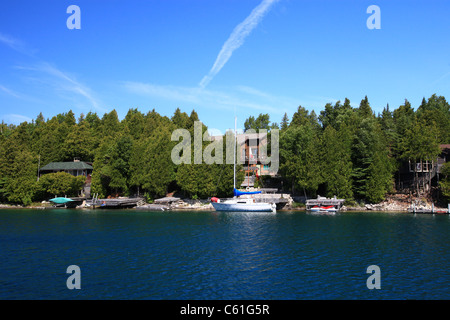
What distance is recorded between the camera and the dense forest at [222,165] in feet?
247

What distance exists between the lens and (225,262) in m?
28.7

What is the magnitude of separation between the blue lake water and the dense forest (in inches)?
1141

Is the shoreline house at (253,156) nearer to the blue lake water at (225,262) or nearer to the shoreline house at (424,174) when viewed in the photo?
the shoreline house at (424,174)

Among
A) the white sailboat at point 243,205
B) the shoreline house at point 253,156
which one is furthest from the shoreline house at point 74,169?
the white sailboat at point 243,205

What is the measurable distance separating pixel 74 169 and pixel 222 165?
1740 inches

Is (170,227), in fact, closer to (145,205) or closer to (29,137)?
(145,205)

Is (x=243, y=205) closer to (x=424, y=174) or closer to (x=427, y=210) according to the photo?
(x=427, y=210)

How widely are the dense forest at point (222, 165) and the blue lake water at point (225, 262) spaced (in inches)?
1141

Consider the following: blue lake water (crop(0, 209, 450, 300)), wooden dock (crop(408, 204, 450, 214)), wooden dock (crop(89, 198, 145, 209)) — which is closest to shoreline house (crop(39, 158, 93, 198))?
wooden dock (crop(89, 198, 145, 209))

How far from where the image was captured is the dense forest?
75188 millimetres

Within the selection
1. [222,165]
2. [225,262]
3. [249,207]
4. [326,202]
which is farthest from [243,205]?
[225,262]

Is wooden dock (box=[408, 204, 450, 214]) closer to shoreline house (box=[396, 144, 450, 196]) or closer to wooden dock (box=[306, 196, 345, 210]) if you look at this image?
shoreline house (box=[396, 144, 450, 196])

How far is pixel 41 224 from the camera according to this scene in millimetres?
51188

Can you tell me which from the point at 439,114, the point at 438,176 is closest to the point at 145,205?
the point at 438,176
